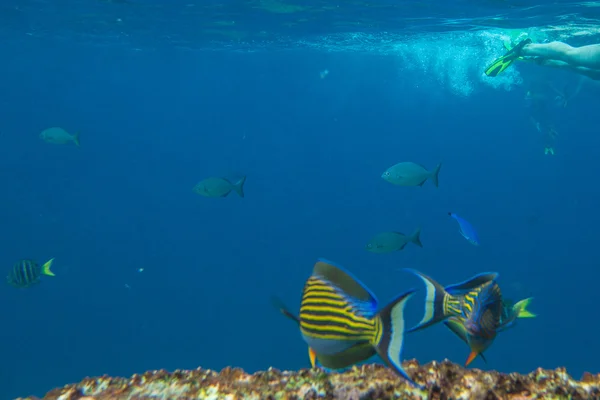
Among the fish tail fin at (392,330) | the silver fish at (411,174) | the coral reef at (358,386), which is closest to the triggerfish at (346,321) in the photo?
the fish tail fin at (392,330)

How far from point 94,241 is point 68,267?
3.51 meters

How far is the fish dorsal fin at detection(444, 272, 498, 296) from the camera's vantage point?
7.44 feet

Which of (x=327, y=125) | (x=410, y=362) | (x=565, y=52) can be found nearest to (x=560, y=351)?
(x=565, y=52)

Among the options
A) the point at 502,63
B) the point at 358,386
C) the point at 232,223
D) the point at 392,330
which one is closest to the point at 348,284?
the point at 392,330

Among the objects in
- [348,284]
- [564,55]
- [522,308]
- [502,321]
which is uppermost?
[564,55]

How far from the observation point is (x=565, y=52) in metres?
10.0

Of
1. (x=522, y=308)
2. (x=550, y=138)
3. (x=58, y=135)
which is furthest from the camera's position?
(x=550, y=138)

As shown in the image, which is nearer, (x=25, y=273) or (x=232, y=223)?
(x=25, y=273)

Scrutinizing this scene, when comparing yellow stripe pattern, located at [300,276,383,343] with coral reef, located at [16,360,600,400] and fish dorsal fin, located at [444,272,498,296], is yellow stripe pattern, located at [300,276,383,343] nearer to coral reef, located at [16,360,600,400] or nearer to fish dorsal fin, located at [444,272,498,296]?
fish dorsal fin, located at [444,272,498,296]

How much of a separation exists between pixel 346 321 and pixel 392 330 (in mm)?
210

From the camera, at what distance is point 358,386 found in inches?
103

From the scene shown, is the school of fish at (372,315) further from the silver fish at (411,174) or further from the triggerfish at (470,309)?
the silver fish at (411,174)

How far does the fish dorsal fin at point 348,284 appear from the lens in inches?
74.5

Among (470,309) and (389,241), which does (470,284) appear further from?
(389,241)
